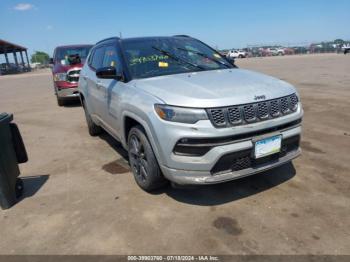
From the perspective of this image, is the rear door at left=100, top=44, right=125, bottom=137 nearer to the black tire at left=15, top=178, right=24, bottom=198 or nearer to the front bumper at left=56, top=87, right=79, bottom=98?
the black tire at left=15, top=178, right=24, bottom=198

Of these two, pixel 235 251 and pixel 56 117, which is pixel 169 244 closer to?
pixel 235 251

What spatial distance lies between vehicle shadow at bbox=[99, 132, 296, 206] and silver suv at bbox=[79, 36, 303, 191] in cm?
30

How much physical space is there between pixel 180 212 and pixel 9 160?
215cm

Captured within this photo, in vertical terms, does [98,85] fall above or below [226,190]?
above

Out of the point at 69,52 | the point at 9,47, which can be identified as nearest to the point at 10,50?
the point at 9,47

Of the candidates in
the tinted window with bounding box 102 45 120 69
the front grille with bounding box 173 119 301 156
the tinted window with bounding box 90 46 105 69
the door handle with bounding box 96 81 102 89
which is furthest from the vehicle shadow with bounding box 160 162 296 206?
the tinted window with bounding box 90 46 105 69

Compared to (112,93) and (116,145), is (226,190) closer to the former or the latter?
(112,93)

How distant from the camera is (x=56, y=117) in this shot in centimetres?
894

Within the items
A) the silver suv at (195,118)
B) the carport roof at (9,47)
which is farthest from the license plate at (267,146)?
the carport roof at (9,47)

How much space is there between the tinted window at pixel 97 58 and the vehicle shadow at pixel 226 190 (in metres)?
2.54

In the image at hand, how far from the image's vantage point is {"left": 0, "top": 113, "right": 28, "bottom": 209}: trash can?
3652 millimetres

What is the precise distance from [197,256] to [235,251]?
1.08 feet

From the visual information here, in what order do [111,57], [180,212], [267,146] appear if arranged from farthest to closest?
[111,57], [180,212], [267,146]

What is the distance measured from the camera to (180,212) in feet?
11.1
